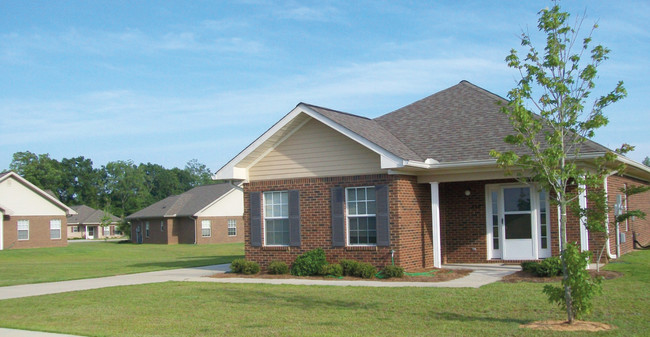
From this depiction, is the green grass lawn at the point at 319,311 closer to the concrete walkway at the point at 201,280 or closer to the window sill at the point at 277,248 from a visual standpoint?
the concrete walkway at the point at 201,280

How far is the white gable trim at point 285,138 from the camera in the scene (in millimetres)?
15156

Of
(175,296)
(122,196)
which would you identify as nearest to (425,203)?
(175,296)

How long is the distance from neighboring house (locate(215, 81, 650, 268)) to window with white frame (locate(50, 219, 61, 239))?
1340 inches

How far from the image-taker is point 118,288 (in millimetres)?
14812

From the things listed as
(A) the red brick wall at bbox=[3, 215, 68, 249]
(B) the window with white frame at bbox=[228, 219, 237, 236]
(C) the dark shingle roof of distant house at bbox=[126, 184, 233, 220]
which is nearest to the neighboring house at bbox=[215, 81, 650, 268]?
(A) the red brick wall at bbox=[3, 215, 68, 249]

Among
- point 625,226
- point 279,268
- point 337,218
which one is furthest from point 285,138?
point 625,226

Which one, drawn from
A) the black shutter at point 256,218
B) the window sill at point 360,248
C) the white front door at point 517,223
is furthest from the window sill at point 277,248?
the white front door at point 517,223

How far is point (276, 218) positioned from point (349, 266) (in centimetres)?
297

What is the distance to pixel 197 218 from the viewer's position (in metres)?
49.8

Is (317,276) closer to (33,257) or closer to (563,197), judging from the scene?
(563,197)

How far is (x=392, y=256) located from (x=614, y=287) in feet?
18.1

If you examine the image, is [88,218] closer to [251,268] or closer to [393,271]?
[251,268]

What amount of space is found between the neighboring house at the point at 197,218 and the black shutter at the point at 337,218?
3468 centimetres

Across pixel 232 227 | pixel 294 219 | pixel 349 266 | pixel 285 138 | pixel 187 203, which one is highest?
pixel 285 138
